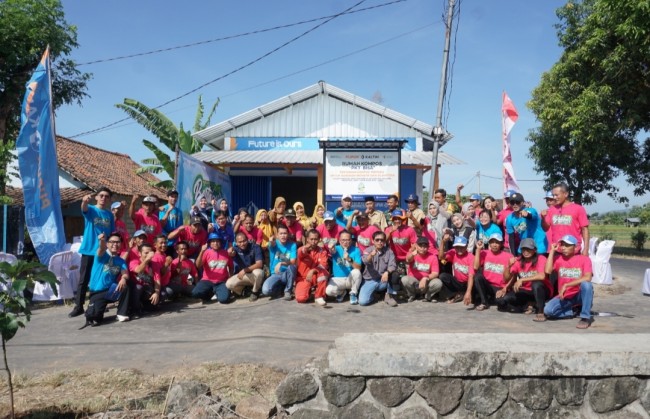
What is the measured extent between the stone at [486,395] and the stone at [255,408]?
136 centimetres

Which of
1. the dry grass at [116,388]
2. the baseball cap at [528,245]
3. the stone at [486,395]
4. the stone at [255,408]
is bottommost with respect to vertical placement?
the dry grass at [116,388]

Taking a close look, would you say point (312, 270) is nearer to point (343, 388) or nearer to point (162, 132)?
point (343, 388)

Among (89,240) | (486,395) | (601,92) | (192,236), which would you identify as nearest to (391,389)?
(486,395)

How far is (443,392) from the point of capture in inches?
113

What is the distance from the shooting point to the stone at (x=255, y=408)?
10.6 feet

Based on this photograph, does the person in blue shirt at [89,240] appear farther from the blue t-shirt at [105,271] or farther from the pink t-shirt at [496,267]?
the pink t-shirt at [496,267]

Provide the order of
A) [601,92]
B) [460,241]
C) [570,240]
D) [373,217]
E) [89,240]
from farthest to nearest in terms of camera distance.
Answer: [601,92], [373,217], [460,241], [89,240], [570,240]

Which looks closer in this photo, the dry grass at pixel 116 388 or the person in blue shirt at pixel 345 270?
the dry grass at pixel 116 388

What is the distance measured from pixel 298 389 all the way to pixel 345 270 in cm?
461

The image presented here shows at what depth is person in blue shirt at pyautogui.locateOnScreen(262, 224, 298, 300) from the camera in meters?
7.75

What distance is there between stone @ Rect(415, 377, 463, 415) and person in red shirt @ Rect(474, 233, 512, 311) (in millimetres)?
4287

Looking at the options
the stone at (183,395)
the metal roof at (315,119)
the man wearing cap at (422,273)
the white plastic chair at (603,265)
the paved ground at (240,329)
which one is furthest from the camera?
the metal roof at (315,119)

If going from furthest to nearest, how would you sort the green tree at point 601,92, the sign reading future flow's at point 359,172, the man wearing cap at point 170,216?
1. the green tree at point 601,92
2. the sign reading future flow's at point 359,172
3. the man wearing cap at point 170,216

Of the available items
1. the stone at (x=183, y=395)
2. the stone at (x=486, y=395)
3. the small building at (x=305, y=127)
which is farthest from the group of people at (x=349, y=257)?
the small building at (x=305, y=127)
